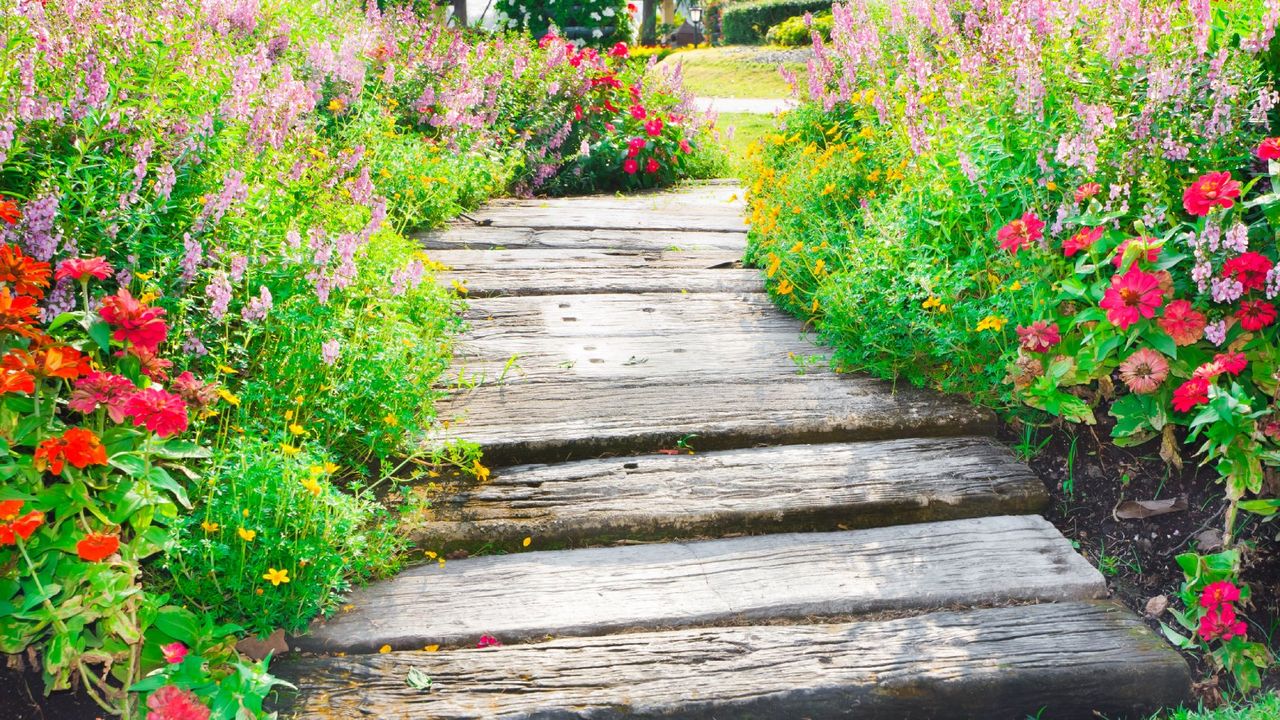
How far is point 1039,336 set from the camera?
9.40 ft

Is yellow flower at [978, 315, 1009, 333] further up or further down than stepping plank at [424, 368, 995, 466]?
further up

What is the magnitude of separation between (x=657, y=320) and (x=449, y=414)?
1205mm

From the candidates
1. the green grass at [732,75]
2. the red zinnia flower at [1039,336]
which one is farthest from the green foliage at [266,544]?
the green grass at [732,75]

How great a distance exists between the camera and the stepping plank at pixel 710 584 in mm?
2361

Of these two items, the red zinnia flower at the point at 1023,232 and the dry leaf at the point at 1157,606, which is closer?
the dry leaf at the point at 1157,606

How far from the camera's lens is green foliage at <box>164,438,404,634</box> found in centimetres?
224

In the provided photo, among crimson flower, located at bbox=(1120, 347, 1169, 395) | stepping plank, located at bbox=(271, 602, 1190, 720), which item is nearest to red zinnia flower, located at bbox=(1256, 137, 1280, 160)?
crimson flower, located at bbox=(1120, 347, 1169, 395)

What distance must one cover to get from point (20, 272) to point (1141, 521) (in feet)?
9.60

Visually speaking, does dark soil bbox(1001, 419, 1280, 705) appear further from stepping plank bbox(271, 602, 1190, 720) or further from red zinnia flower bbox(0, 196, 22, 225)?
red zinnia flower bbox(0, 196, 22, 225)

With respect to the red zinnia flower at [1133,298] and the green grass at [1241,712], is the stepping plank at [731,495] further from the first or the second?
the green grass at [1241,712]

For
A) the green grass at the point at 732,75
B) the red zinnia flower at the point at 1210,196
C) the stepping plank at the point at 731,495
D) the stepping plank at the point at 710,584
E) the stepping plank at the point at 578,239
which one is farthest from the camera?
the green grass at the point at 732,75

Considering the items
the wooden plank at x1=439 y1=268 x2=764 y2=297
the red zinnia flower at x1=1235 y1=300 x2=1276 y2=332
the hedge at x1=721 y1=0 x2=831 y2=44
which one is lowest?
the wooden plank at x1=439 y1=268 x2=764 y2=297

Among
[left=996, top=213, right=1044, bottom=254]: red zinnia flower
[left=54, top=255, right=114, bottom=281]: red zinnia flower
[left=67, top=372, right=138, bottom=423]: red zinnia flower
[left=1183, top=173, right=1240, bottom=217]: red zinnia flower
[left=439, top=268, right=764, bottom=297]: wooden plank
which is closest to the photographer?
[left=67, top=372, right=138, bottom=423]: red zinnia flower

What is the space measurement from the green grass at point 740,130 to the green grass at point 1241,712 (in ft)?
21.5
